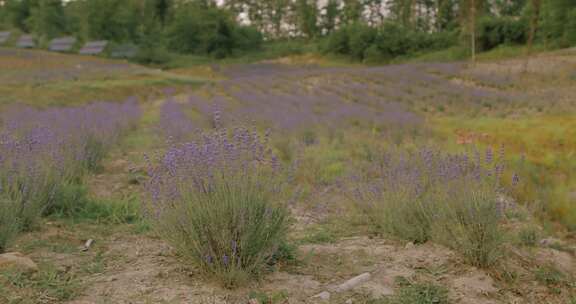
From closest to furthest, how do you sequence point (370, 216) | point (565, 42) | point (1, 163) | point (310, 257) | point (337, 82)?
point (310, 257) < point (1, 163) < point (370, 216) < point (337, 82) < point (565, 42)

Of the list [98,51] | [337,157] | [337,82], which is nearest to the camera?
[337,157]

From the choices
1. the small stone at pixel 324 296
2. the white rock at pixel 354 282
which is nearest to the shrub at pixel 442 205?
the white rock at pixel 354 282

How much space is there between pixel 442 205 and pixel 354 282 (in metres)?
0.87

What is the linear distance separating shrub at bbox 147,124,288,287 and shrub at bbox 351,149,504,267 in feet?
3.60

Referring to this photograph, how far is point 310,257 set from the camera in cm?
328

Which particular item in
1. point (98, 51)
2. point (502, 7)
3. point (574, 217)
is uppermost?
point (502, 7)

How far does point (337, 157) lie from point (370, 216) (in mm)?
2664

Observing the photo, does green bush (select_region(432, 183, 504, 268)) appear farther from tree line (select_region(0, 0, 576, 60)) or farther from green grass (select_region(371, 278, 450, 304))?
tree line (select_region(0, 0, 576, 60))

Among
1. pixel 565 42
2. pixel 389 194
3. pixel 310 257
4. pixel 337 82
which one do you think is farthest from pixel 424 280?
pixel 565 42

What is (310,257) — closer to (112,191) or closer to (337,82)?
(112,191)

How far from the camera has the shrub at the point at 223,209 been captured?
2723 mm

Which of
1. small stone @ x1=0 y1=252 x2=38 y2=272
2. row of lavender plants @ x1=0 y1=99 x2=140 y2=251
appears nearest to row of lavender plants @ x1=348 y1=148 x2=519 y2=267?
small stone @ x1=0 y1=252 x2=38 y2=272

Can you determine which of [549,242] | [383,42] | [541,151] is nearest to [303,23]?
[383,42]

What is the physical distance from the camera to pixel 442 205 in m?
3.29
